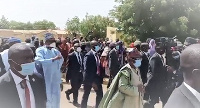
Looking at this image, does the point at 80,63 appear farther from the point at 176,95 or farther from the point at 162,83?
the point at 176,95

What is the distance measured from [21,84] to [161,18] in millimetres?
22963

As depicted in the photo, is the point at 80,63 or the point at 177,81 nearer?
the point at 177,81

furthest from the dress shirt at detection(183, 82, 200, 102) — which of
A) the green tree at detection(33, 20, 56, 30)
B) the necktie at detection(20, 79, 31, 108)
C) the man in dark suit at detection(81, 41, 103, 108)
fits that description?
the green tree at detection(33, 20, 56, 30)

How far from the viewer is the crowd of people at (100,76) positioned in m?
2.32

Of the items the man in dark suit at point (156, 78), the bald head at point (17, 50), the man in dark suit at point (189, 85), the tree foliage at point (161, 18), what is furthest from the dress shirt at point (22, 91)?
the tree foliage at point (161, 18)

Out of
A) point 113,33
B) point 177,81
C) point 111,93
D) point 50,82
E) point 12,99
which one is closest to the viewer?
point 12,99

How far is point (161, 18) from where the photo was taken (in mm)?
25281

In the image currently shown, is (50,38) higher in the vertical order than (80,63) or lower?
higher

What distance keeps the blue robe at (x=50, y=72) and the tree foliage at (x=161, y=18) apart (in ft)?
61.5

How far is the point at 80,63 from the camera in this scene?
27.6ft

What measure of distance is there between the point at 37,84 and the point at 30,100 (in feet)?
0.60

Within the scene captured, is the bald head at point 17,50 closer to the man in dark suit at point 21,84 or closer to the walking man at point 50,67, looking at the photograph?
the man in dark suit at point 21,84

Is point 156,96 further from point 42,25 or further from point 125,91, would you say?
point 42,25

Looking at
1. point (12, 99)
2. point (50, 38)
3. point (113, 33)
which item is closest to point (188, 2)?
point (113, 33)
